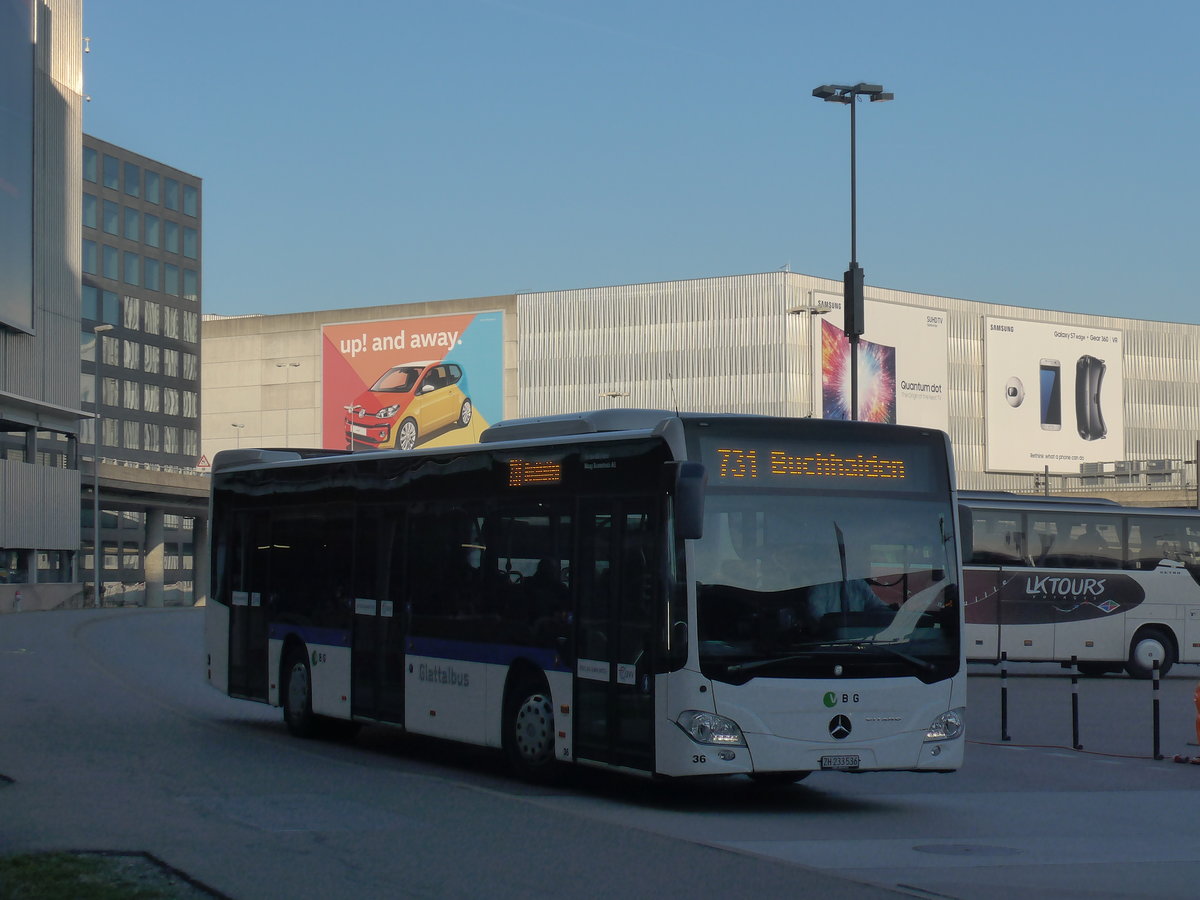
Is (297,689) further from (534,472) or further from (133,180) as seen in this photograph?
(133,180)

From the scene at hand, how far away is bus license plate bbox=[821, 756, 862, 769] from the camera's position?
11.9m

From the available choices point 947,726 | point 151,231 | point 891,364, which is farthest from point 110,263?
point 947,726

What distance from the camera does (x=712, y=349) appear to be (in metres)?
107

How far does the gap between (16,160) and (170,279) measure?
220 feet

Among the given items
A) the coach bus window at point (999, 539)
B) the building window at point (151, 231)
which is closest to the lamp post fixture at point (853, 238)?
the coach bus window at point (999, 539)

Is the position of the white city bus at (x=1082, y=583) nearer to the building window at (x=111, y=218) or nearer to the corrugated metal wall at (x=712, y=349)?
the corrugated metal wall at (x=712, y=349)

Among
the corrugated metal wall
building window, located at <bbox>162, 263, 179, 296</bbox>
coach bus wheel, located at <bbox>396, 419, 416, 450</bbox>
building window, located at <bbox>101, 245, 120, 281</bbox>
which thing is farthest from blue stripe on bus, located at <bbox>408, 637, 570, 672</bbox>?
building window, located at <bbox>162, 263, 179, 296</bbox>

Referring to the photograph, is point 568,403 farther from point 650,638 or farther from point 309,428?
point 650,638

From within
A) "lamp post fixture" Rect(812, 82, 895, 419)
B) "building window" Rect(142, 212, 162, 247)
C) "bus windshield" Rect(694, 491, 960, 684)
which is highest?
"building window" Rect(142, 212, 162, 247)

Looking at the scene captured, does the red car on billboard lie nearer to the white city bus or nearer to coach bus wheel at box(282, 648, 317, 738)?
the white city bus

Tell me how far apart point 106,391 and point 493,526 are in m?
109

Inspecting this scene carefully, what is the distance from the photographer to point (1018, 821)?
39.4 ft

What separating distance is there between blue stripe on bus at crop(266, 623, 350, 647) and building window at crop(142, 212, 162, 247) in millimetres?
107566

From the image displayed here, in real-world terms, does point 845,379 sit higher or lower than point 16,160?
lower
